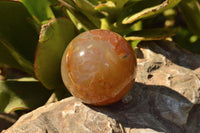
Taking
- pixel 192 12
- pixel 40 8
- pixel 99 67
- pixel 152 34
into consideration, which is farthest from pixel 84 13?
A: pixel 192 12

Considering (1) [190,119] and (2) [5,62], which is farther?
(2) [5,62]

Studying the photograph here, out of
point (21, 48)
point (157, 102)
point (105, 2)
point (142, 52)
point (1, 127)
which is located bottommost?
point (1, 127)

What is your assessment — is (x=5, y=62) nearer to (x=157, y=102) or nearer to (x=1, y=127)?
(x=1, y=127)

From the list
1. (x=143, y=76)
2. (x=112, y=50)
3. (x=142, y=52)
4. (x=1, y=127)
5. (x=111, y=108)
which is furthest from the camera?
(x=1, y=127)

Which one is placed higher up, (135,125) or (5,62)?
(5,62)

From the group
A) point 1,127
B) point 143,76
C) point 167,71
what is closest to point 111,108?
point 143,76

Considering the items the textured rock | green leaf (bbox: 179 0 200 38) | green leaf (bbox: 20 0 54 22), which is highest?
green leaf (bbox: 20 0 54 22)

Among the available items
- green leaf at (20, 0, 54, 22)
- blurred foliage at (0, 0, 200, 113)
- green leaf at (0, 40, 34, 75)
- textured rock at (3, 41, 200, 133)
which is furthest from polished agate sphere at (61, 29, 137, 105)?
green leaf at (20, 0, 54, 22)

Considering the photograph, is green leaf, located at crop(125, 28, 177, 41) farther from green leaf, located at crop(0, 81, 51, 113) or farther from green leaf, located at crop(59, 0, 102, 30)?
green leaf, located at crop(0, 81, 51, 113)
